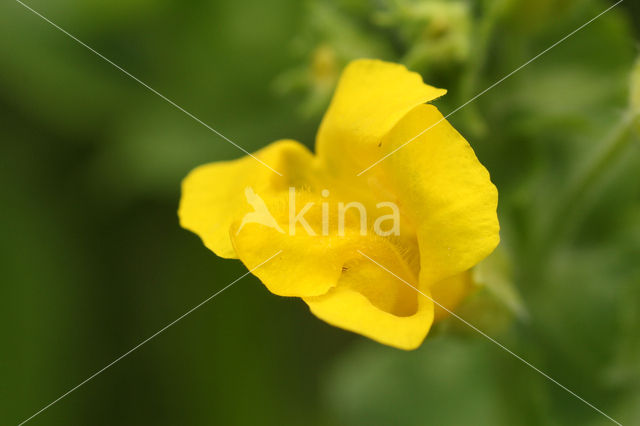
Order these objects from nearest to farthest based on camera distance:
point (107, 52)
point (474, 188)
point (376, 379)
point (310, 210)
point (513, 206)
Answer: point (474, 188) < point (310, 210) < point (513, 206) < point (376, 379) < point (107, 52)

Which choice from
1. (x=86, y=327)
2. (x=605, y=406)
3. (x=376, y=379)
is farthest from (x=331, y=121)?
(x=86, y=327)

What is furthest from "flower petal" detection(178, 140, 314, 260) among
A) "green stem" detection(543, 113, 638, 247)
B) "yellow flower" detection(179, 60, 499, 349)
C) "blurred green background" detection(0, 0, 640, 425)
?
"green stem" detection(543, 113, 638, 247)

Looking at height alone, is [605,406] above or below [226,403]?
above

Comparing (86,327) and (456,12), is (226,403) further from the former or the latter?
(456,12)

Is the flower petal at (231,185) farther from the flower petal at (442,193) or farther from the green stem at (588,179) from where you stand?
the green stem at (588,179)

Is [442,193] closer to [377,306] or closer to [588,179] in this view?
[377,306]

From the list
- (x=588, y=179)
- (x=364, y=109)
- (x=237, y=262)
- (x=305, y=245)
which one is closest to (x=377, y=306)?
(x=305, y=245)
